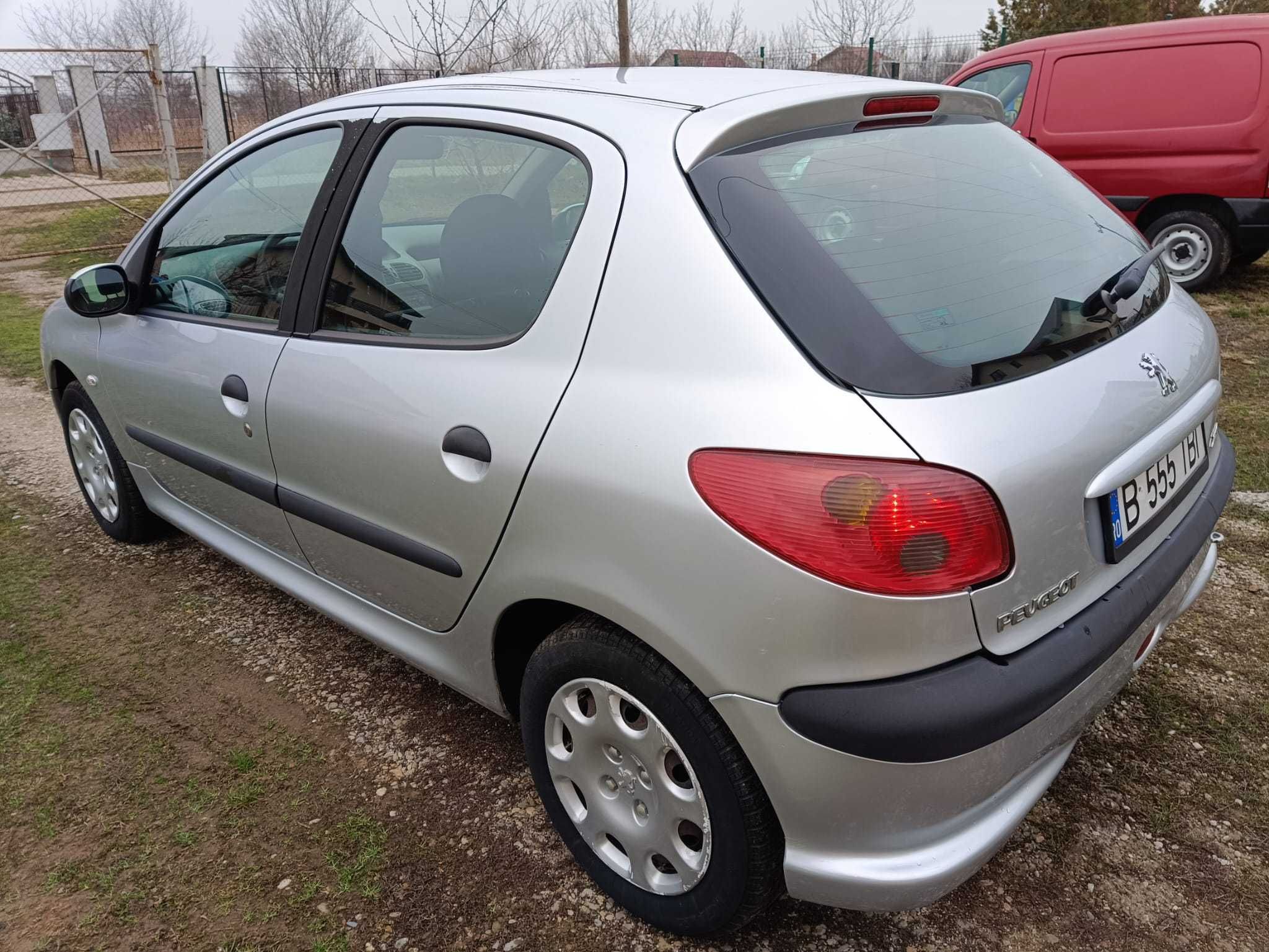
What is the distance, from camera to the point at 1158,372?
1.84 meters

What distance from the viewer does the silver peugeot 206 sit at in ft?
4.87

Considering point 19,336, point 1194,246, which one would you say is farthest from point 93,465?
point 1194,246

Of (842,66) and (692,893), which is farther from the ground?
(842,66)

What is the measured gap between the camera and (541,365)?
186 cm

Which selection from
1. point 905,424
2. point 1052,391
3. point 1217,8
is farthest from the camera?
point 1217,8

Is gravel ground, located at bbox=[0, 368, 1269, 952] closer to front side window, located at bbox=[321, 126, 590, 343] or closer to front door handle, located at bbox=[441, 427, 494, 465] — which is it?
front door handle, located at bbox=[441, 427, 494, 465]

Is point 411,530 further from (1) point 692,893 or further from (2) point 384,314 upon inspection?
(1) point 692,893

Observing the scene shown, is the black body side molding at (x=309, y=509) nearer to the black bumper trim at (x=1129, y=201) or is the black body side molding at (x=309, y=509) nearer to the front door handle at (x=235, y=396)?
the front door handle at (x=235, y=396)

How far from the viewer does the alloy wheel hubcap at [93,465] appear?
145 inches

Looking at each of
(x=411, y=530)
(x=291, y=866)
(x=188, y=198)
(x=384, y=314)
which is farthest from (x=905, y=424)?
(x=188, y=198)

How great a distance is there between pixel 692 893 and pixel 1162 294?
1.67 meters

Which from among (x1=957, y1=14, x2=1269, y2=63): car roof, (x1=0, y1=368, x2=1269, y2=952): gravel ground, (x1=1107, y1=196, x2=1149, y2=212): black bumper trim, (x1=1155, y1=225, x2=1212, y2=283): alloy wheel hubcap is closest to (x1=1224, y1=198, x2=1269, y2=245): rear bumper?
(x1=1155, y1=225, x2=1212, y2=283): alloy wheel hubcap

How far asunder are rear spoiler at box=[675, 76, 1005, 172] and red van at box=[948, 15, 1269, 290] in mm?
5365

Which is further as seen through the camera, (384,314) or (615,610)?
(384,314)
